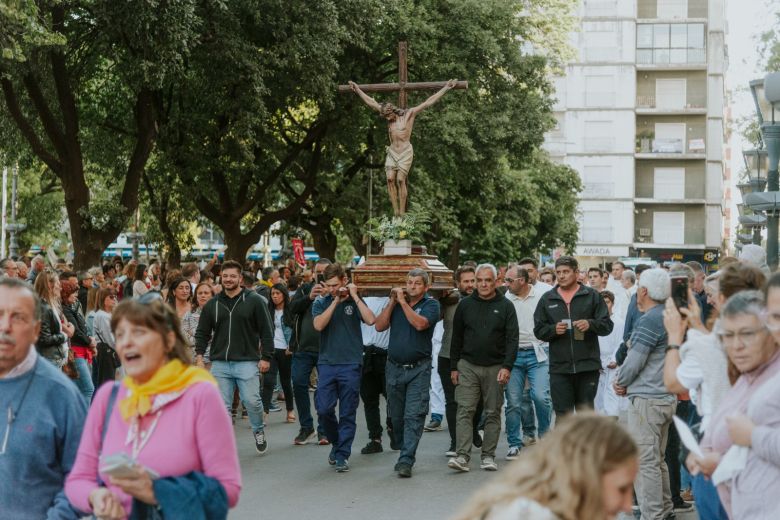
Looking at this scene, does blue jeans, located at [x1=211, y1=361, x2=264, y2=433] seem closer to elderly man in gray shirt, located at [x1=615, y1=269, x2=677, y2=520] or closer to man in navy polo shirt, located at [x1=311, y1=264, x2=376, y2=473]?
man in navy polo shirt, located at [x1=311, y1=264, x2=376, y2=473]

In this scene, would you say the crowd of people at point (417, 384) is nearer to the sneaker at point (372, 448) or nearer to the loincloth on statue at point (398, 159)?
the sneaker at point (372, 448)

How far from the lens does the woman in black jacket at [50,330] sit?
980cm

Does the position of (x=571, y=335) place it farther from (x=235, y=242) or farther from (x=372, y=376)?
(x=235, y=242)

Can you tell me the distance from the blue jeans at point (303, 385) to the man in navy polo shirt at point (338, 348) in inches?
57.0

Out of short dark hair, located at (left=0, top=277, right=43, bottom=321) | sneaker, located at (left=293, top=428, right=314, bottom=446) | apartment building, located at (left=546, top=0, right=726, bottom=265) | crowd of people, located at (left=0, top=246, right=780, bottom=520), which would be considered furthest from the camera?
apartment building, located at (left=546, top=0, right=726, bottom=265)

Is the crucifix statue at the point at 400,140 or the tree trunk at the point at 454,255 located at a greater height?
the crucifix statue at the point at 400,140

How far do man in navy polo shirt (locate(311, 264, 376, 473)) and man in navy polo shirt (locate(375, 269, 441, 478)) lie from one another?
0.29 m

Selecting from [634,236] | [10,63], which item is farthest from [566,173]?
[10,63]

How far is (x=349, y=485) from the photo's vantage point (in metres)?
10.7

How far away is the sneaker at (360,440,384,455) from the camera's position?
1270 centimetres

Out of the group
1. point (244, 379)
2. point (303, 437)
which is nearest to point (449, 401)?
point (303, 437)

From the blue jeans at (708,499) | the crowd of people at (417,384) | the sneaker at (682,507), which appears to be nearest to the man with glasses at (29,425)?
the crowd of people at (417,384)

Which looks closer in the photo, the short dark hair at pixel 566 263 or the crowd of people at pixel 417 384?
the crowd of people at pixel 417 384

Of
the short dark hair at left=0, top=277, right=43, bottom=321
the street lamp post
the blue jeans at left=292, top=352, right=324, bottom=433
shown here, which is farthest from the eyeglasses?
the street lamp post
